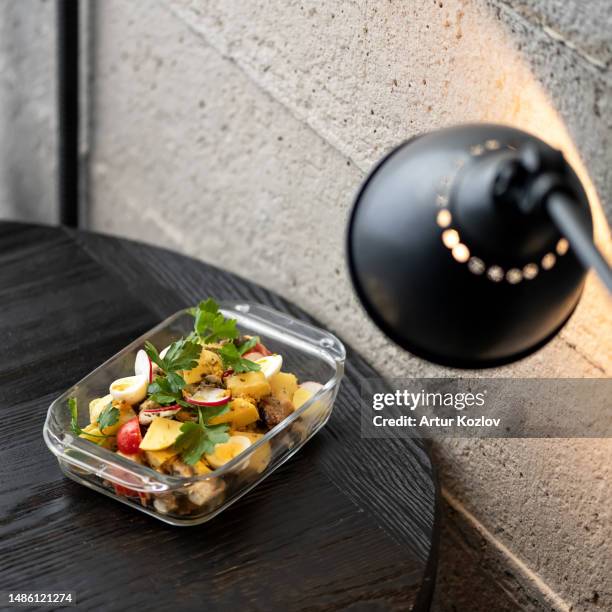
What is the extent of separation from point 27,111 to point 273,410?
135 centimetres

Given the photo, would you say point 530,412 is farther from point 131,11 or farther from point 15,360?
point 131,11

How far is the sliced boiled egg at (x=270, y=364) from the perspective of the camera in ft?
3.48

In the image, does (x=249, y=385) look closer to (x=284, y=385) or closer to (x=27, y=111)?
(x=284, y=385)

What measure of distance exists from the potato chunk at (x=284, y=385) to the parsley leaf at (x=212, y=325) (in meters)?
0.07

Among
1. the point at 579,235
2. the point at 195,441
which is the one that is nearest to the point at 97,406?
the point at 195,441

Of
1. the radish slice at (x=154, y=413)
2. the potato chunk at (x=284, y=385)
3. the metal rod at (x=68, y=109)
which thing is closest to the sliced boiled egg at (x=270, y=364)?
the potato chunk at (x=284, y=385)

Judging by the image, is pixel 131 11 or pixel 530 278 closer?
pixel 530 278

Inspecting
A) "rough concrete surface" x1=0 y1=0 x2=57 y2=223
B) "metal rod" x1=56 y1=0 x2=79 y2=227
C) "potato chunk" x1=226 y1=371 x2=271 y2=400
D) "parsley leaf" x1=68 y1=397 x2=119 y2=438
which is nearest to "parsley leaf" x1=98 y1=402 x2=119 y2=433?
"parsley leaf" x1=68 y1=397 x2=119 y2=438

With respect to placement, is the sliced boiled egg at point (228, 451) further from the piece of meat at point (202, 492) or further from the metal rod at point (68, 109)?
the metal rod at point (68, 109)

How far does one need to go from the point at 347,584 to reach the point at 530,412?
343 mm

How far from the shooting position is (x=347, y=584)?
0.92m

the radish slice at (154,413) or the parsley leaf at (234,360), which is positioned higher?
the parsley leaf at (234,360)

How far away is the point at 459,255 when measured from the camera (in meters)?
0.62

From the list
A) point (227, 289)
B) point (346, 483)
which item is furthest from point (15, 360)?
point (346, 483)
